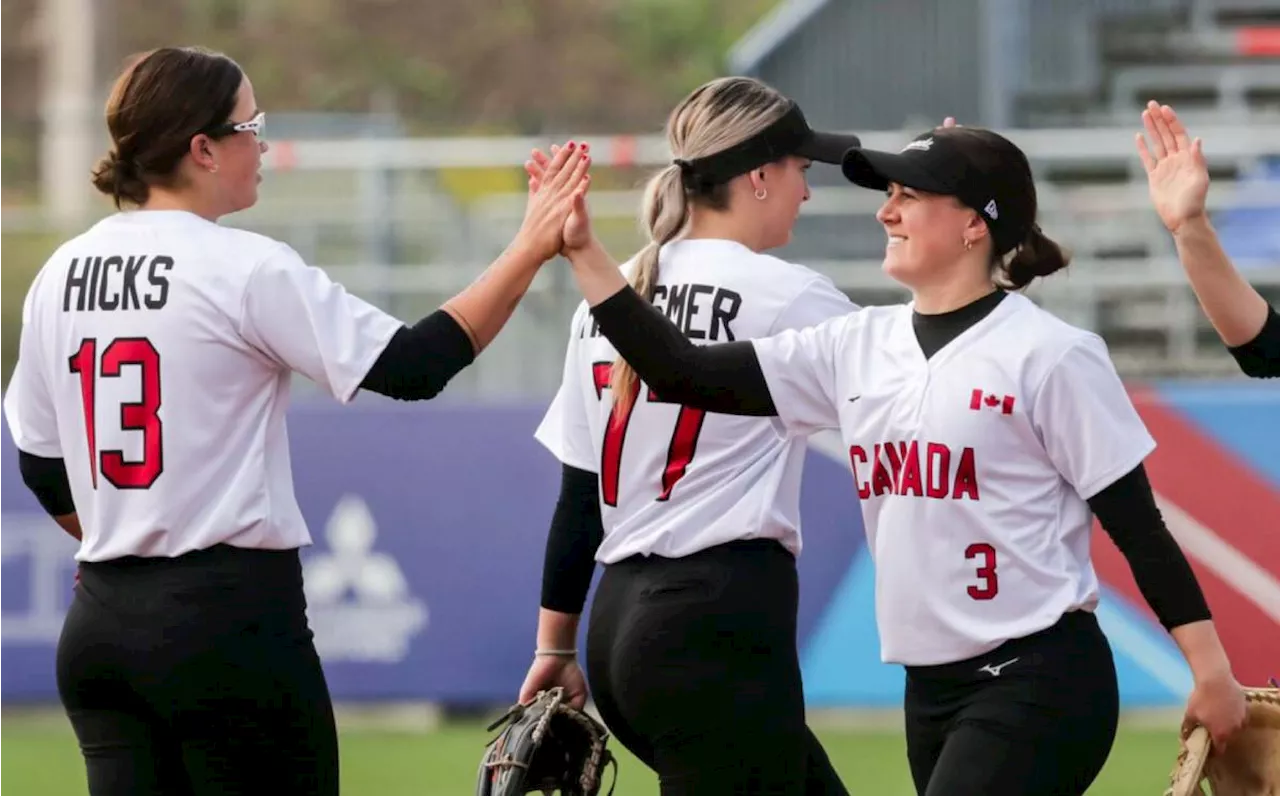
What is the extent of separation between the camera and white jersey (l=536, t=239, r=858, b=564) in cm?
465

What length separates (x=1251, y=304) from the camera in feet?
14.6

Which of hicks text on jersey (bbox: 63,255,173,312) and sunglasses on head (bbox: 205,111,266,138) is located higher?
sunglasses on head (bbox: 205,111,266,138)

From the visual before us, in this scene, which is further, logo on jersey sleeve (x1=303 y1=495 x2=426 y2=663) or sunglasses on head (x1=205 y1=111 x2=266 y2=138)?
logo on jersey sleeve (x1=303 y1=495 x2=426 y2=663)

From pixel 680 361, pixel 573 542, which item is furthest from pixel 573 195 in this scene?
pixel 573 542

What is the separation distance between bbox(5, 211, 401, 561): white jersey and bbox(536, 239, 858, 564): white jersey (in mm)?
689

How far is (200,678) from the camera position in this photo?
4.15 meters

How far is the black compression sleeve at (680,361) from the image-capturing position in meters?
4.34

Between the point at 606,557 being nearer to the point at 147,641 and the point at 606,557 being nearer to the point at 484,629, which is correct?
the point at 147,641

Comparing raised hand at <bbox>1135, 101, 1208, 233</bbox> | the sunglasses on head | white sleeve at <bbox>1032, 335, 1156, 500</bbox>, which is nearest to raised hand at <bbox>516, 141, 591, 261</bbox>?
the sunglasses on head

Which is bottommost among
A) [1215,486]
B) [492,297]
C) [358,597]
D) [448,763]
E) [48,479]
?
[448,763]

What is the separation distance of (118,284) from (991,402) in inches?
63.4

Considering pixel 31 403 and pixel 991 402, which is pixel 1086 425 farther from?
pixel 31 403

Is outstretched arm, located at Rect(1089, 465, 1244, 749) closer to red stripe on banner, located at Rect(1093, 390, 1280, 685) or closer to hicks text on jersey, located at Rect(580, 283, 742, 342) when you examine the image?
hicks text on jersey, located at Rect(580, 283, 742, 342)

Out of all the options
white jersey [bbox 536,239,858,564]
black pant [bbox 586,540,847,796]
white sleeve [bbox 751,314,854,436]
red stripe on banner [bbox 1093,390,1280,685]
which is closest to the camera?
white sleeve [bbox 751,314,854,436]
